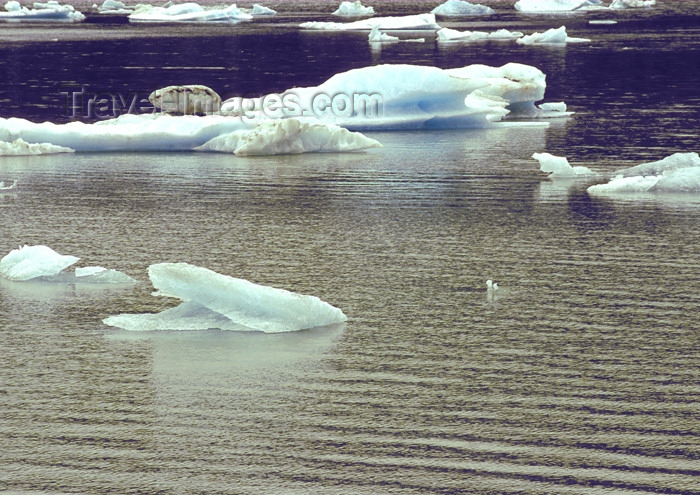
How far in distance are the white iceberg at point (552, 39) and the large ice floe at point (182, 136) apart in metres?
21.2

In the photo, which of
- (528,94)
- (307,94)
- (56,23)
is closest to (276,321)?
(307,94)

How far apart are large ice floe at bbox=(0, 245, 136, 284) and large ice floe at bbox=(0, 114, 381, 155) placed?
5418mm

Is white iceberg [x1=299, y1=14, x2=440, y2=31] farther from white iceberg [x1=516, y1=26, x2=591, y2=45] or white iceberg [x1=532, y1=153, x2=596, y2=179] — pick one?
white iceberg [x1=532, y1=153, x2=596, y2=179]

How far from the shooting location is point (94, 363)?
19.2 ft

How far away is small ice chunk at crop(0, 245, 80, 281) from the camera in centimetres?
747

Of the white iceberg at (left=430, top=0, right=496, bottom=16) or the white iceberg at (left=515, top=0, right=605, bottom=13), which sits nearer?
the white iceberg at (left=430, top=0, right=496, bottom=16)

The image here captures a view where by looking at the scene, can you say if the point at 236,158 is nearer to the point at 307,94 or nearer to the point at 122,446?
the point at 307,94

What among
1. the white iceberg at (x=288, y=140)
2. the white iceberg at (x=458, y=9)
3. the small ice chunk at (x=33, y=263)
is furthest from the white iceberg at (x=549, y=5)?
the small ice chunk at (x=33, y=263)

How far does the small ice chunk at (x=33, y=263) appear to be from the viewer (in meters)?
7.47

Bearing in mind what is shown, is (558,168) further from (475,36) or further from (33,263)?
(475,36)

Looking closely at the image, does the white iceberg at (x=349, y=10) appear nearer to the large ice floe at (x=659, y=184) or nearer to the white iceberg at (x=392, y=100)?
the white iceberg at (x=392, y=100)

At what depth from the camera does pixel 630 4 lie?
2328 inches

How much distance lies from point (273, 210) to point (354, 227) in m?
0.98

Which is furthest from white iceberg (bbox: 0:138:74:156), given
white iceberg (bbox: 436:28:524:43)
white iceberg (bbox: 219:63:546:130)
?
white iceberg (bbox: 436:28:524:43)
